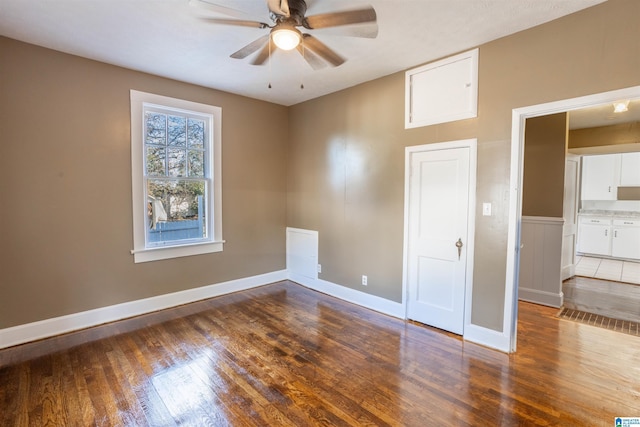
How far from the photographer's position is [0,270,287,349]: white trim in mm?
2908

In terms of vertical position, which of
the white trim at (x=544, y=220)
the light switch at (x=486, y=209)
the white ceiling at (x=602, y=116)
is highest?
the white ceiling at (x=602, y=116)

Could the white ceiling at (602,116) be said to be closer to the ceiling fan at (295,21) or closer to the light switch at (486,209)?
the light switch at (486,209)

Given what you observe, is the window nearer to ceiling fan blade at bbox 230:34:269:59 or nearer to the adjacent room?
the adjacent room

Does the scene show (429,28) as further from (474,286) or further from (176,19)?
(474,286)

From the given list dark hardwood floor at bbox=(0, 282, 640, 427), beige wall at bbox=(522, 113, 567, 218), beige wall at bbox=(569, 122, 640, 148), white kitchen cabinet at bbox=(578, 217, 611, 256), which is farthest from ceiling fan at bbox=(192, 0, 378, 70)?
white kitchen cabinet at bbox=(578, 217, 611, 256)

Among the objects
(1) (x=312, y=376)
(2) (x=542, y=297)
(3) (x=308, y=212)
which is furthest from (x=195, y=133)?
(2) (x=542, y=297)

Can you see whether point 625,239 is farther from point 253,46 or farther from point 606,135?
point 253,46

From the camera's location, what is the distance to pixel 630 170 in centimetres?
657

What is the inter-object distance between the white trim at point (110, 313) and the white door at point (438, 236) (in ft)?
8.20

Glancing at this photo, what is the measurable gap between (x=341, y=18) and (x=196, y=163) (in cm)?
289

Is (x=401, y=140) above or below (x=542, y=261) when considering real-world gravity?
above

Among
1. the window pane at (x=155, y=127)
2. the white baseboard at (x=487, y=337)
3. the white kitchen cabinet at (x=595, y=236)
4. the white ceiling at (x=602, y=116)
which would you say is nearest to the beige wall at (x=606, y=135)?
the white ceiling at (x=602, y=116)

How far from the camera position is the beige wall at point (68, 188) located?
284 centimetres

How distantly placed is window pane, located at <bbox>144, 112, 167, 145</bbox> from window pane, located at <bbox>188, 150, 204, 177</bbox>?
38 cm
